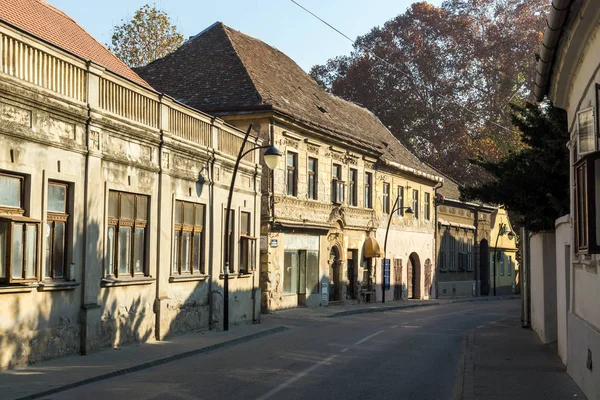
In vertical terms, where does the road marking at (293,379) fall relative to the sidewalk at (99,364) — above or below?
below

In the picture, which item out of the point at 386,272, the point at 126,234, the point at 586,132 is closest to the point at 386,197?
the point at 386,272

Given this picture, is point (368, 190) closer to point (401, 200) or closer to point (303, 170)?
point (401, 200)

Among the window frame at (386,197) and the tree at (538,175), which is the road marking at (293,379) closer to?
the tree at (538,175)

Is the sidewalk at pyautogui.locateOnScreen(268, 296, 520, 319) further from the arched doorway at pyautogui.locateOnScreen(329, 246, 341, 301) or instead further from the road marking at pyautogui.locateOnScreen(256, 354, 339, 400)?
the road marking at pyautogui.locateOnScreen(256, 354, 339, 400)

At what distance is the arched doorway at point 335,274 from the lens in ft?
129

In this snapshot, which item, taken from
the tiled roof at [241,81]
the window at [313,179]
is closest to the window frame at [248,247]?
the tiled roof at [241,81]

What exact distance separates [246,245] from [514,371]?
13369mm

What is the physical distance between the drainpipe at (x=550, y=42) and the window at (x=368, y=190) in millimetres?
27406

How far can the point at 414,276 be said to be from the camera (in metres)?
51.1

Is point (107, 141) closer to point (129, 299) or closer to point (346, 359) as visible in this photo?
point (129, 299)

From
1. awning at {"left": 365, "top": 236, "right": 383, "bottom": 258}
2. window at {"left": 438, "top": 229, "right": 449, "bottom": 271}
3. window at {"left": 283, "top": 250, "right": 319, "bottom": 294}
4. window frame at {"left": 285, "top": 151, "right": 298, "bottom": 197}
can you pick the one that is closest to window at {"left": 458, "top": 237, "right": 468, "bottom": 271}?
window at {"left": 438, "top": 229, "right": 449, "bottom": 271}

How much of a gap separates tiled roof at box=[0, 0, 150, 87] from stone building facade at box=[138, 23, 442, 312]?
677 cm

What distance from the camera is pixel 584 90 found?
11844 millimetres

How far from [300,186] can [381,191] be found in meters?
10.6
